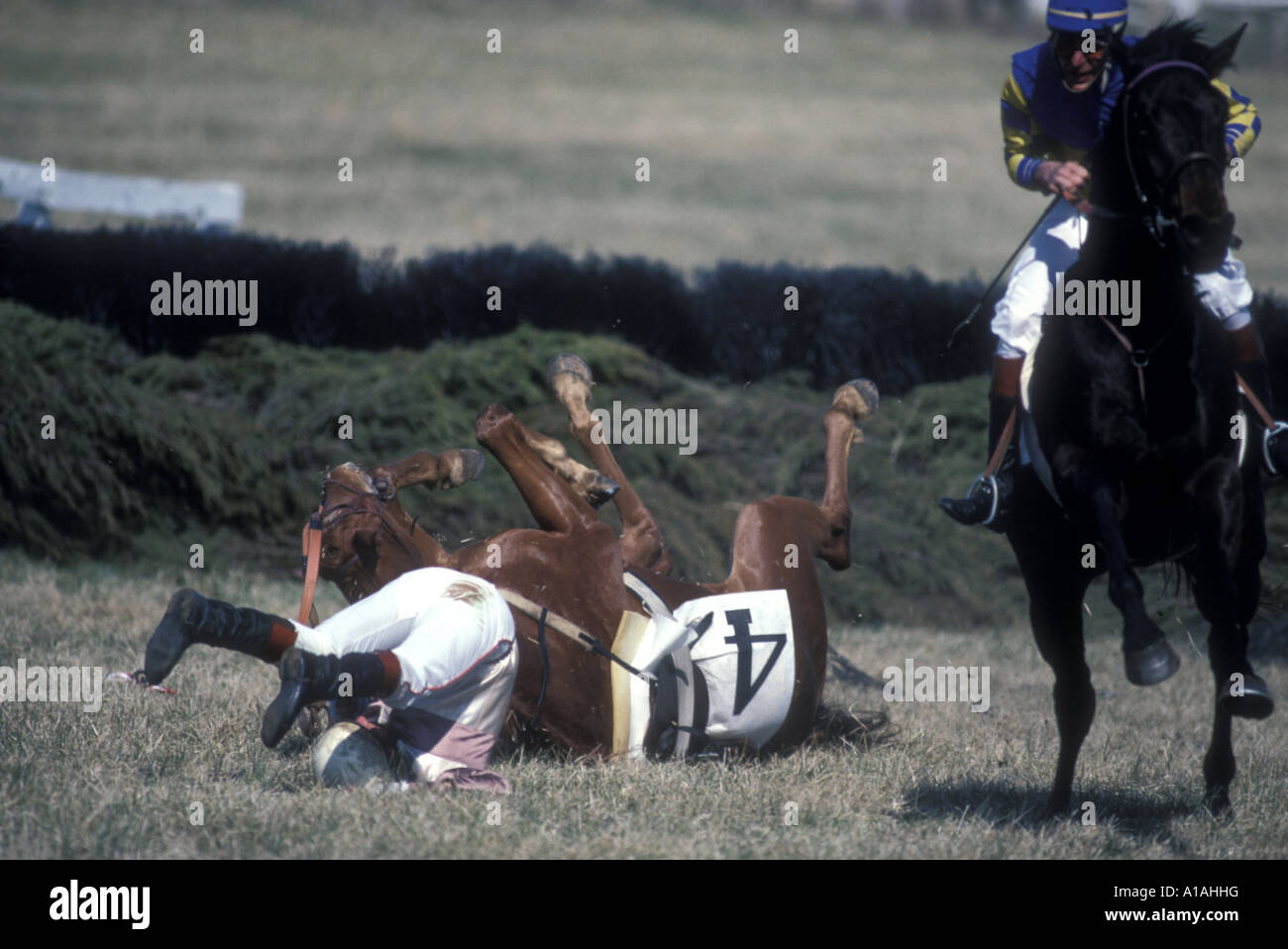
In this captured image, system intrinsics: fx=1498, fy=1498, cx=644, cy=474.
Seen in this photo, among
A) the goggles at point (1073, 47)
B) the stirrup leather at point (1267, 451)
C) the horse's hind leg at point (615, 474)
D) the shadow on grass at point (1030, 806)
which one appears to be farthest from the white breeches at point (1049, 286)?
the shadow on grass at point (1030, 806)

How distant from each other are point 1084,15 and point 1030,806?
111 inches

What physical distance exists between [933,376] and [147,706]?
6670 mm

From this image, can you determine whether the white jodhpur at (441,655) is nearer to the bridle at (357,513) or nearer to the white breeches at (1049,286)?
the bridle at (357,513)

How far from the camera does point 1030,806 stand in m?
5.38

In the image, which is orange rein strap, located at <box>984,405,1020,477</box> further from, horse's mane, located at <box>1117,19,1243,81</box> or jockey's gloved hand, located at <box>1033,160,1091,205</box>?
horse's mane, located at <box>1117,19,1243,81</box>

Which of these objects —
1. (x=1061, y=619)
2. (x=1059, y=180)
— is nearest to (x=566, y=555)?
(x=1061, y=619)

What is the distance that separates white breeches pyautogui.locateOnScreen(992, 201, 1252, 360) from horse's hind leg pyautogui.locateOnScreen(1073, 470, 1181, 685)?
2.60 feet

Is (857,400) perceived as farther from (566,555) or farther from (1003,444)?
(566,555)

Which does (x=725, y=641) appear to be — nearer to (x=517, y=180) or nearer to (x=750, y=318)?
(x=750, y=318)

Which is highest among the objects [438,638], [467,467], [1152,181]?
[1152,181]

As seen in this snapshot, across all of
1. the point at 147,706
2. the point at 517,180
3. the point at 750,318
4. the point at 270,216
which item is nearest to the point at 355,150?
the point at 517,180

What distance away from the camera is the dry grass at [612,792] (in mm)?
4379

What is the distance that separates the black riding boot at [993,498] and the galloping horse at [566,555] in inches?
27.6

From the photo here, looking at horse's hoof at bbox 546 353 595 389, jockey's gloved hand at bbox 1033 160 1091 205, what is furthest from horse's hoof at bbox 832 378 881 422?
jockey's gloved hand at bbox 1033 160 1091 205
